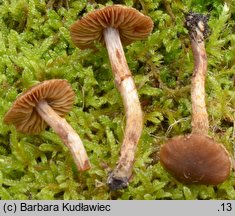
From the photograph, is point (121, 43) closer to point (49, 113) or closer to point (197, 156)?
point (49, 113)

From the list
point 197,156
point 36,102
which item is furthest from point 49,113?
point 197,156

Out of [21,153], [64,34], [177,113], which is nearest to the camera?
[21,153]

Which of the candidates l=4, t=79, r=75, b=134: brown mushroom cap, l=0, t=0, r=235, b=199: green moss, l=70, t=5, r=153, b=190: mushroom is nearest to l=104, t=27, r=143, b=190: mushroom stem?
l=70, t=5, r=153, b=190: mushroom

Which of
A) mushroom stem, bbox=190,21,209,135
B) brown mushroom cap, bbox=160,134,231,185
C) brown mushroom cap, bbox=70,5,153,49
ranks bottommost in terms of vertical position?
brown mushroom cap, bbox=160,134,231,185

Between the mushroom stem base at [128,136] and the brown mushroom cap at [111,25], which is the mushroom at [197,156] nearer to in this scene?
the mushroom stem base at [128,136]

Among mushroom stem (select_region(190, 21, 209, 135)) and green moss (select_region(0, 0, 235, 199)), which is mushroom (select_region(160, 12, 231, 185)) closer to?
mushroom stem (select_region(190, 21, 209, 135))
